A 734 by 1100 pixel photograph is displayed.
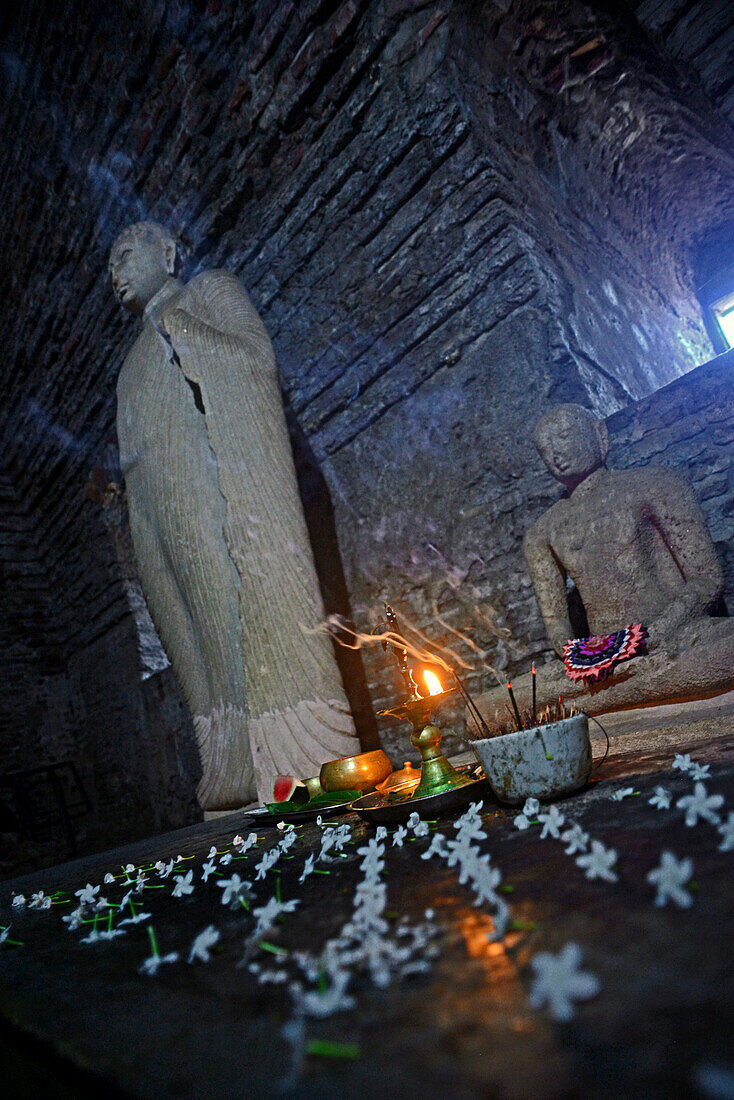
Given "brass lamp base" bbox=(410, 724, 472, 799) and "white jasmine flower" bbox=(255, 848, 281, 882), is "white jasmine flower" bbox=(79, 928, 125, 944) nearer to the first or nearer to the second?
"white jasmine flower" bbox=(255, 848, 281, 882)

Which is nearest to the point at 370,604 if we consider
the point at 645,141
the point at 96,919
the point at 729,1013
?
the point at 96,919

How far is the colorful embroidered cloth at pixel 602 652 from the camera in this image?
84.7 inches

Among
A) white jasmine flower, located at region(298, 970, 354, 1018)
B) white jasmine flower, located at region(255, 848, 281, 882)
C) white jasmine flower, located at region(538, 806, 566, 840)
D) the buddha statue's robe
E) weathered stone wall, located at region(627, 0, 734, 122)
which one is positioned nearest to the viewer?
white jasmine flower, located at region(298, 970, 354, 1018)

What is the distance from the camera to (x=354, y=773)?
5.62 feet

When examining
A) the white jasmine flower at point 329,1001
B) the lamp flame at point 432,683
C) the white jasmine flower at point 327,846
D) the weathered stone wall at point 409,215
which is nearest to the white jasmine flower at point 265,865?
the white jasmine flower at point 327,846

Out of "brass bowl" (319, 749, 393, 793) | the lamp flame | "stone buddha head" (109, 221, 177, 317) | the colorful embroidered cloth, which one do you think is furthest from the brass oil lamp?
"stone buddha head" (109, 221, 177, 317)

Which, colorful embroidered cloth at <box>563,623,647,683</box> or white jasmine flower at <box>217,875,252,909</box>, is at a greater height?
Result: colorful embroidered cloth at <box>563,623,647,683</box>

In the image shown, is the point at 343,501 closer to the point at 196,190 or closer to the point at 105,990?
the point at 196,190

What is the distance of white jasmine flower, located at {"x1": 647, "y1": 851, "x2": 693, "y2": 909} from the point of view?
1.72 ft

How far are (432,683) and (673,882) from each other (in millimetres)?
824

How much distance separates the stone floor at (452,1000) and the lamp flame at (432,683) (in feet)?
1.39

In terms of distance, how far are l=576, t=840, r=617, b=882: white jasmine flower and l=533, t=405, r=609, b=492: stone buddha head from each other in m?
2.16

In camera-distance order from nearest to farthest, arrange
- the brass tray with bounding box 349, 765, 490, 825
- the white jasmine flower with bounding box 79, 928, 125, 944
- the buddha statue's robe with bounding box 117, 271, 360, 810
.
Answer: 1. the white jasmine flower with bounding box 79, 928, 125, 944
2. the brass tray with bounding box 349, 765, 490, 825
3. the buddha statue's robe with bounding box 117, 271, 360, 810

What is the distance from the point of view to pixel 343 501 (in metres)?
3.97
